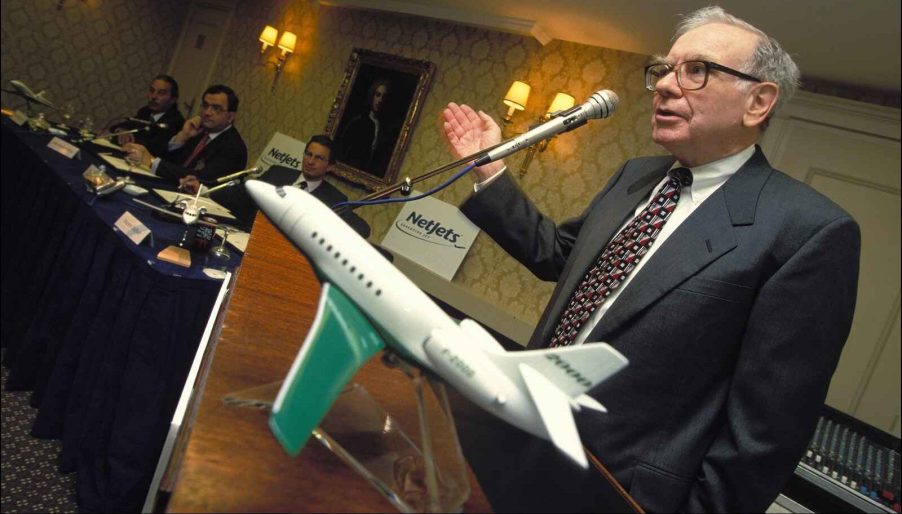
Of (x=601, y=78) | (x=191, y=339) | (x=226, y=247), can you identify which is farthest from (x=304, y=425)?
(x=601, y=78)

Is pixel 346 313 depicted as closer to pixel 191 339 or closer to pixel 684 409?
pixel 684 409

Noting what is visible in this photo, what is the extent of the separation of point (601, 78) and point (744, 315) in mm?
1797

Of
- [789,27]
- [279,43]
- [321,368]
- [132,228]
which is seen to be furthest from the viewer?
[279,43]

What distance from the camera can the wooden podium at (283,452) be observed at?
0.43 m

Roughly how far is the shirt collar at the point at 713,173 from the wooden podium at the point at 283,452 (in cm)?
65

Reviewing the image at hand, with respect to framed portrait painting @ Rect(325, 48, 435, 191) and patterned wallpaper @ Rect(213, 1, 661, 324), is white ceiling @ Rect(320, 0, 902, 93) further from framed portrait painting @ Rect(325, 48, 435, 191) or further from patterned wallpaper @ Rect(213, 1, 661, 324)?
framed portrait painting @ Rect(325, 48, 435, 191)

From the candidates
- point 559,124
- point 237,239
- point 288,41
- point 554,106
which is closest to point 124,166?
point 237,239

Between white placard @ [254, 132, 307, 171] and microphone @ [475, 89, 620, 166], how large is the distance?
4.25 metres

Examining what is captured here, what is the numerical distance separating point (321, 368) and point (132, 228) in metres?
1.81

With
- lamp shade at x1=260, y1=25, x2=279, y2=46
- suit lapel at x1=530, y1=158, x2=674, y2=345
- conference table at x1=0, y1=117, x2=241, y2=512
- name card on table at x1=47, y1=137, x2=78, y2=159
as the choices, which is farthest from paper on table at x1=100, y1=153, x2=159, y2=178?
suit lapel at x1=530, y1=158, x2=674, y2=345

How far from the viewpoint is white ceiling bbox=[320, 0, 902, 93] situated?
167 centimetres

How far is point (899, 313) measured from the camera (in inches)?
117

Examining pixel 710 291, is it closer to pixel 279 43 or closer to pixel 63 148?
pixel 63 148

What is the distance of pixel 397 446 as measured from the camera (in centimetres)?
59
